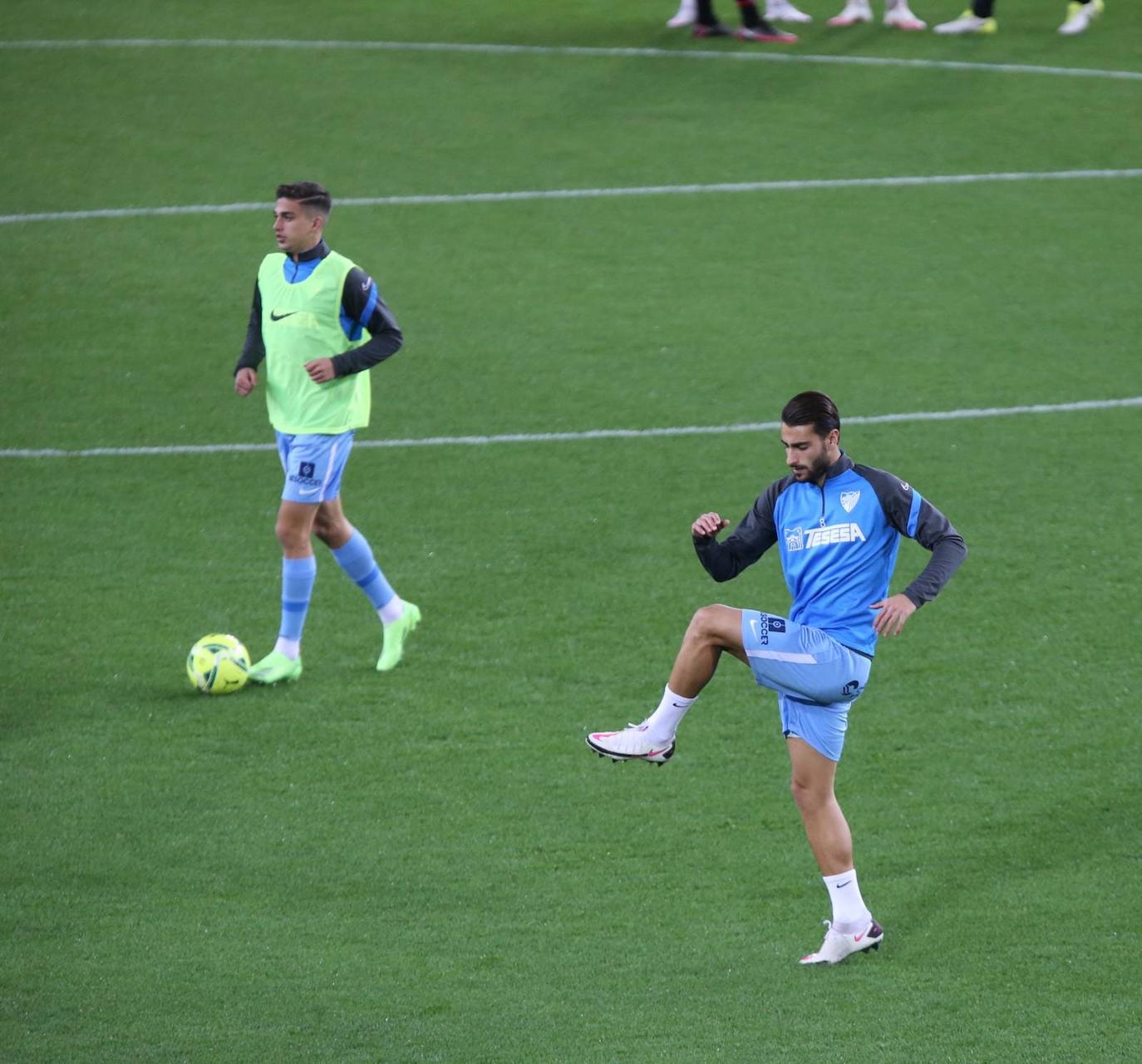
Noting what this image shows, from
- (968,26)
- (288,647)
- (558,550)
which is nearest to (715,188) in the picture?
(968,26)

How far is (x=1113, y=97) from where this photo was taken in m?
16.7

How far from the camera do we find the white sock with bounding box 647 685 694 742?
584 centimetres

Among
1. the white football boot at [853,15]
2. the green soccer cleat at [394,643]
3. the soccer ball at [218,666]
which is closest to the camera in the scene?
the soccer ball at [218,666]

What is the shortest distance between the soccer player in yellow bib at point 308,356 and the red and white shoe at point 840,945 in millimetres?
3290

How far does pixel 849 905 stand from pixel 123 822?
9.92 ft

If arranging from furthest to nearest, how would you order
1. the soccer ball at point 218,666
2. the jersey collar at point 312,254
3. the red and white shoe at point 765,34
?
the red and white shoe at point 765,34
the soccer ball at point 218,666
the jersey collar at point 312,254

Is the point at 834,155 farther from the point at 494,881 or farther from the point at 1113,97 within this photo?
the point at 494,881

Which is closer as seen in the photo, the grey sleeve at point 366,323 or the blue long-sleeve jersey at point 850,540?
the blue long-sleeve jersey at point 850,540

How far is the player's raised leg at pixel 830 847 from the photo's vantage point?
5781 mm

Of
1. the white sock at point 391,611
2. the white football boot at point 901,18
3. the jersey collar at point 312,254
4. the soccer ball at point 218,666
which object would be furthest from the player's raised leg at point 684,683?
the white football boot at point 901,18

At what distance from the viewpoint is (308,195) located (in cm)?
767

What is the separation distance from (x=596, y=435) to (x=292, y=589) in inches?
140

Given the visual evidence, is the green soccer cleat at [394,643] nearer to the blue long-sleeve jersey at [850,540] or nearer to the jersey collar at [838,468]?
the blue long-sleeve jersey at [850,540]

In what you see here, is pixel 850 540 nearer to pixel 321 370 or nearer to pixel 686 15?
pixel 321 370
